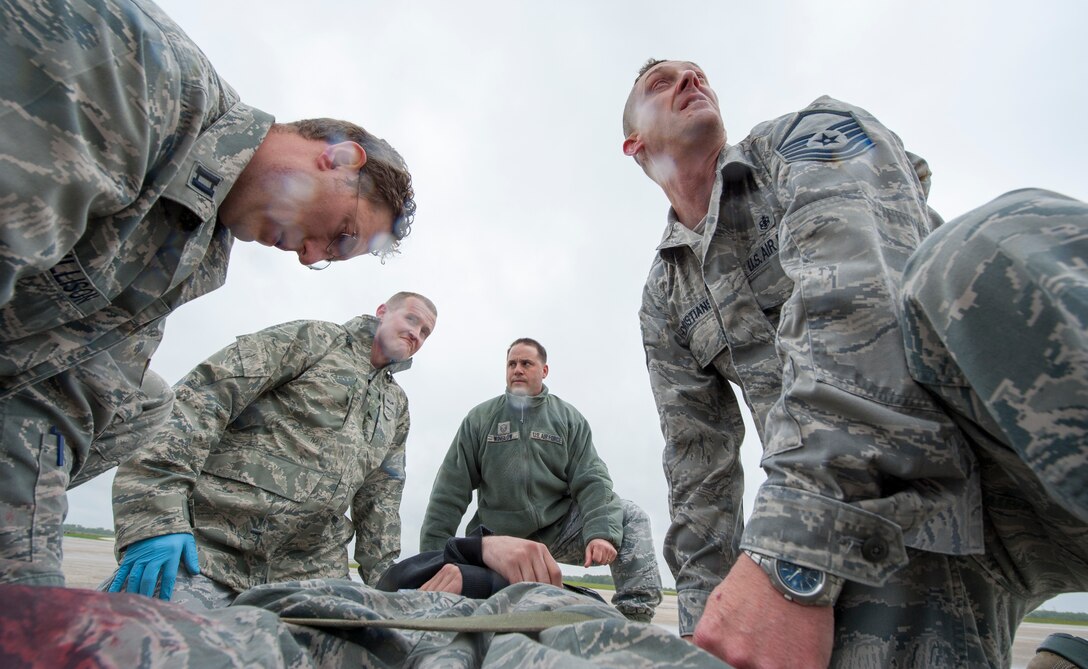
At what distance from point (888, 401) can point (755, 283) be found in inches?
37.2

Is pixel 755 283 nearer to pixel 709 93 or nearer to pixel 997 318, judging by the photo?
pixel 709 93

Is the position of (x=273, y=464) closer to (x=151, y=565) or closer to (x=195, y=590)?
(x=195, y=590)

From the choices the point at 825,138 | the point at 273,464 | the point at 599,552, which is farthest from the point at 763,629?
the point at 599,552

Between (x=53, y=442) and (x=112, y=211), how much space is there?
35.4 inches

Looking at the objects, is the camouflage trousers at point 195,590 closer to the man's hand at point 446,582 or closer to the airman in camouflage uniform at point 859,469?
the man's hand at point 446,582

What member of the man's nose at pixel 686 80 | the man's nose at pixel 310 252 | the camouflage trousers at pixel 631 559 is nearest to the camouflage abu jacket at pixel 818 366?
the man's nose at pixel 686 80

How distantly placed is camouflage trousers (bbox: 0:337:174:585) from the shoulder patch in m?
1.98

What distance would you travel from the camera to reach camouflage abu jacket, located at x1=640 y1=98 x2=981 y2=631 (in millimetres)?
958

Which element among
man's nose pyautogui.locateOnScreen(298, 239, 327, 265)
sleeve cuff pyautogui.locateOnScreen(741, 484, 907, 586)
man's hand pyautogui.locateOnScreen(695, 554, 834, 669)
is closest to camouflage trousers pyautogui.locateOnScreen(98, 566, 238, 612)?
man's nose pyautogui.locateOnScreen(298, 239, 327, 265)

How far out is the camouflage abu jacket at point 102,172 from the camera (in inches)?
40.7

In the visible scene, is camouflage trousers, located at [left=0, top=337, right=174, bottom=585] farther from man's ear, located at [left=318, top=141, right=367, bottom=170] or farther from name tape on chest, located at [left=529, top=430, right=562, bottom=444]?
name tape on chest, located at [left=529, top=430, right=562, bottom=444]

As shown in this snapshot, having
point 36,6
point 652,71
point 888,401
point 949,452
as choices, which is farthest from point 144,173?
point 652,71

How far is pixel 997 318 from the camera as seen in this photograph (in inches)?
33.1

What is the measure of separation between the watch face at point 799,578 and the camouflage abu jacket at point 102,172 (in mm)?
1339
